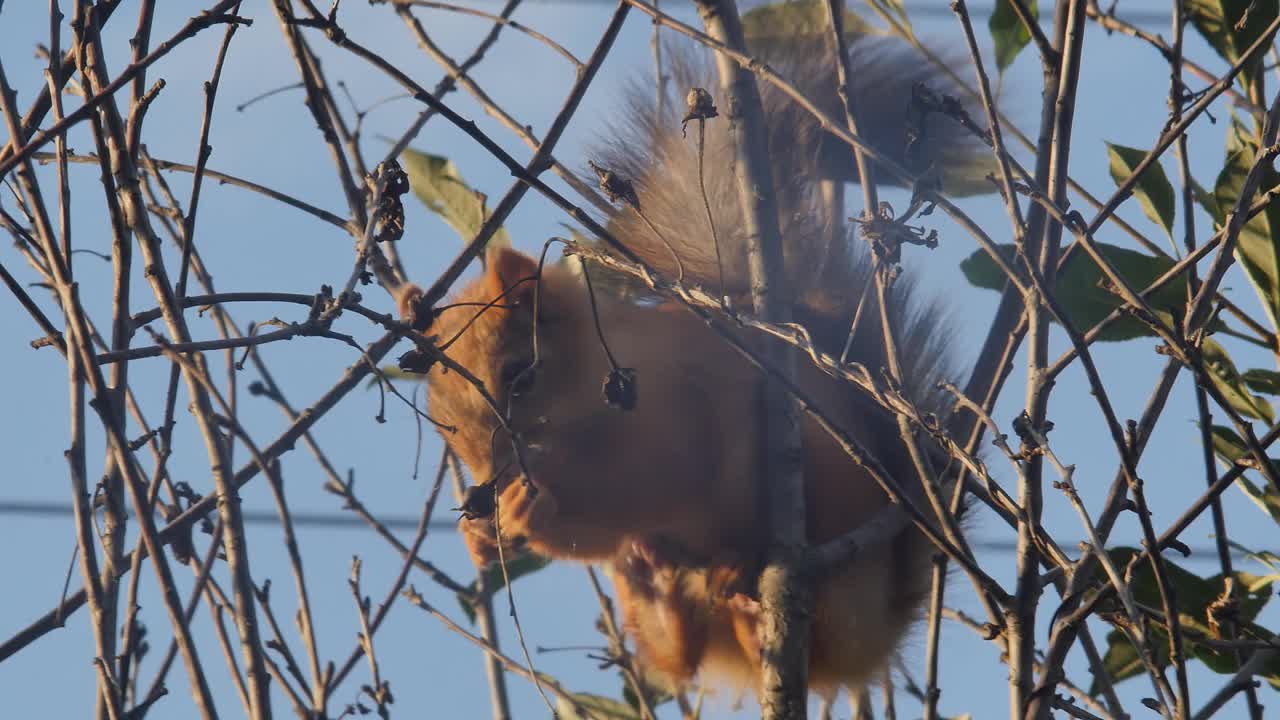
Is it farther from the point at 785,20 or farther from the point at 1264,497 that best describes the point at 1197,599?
the point at 785,20

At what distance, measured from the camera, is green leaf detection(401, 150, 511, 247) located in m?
2.61

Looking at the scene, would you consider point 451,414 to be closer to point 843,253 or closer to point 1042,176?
point 843,253

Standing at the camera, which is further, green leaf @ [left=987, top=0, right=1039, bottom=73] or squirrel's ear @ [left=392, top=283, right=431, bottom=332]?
green leaf @ [left=987, top=0, right=1039, bottom=73]

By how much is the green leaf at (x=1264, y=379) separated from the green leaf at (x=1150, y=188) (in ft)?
0.81

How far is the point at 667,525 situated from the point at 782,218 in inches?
29.4

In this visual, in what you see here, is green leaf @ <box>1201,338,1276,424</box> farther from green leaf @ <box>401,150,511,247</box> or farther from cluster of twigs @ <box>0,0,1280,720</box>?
green leaf @ <box>401,150,511,247</box>

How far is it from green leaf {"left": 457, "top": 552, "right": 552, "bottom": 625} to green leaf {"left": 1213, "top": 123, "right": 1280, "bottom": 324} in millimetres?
1536

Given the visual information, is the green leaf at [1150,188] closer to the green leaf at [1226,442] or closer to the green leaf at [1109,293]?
the green leaf at [1109,293]

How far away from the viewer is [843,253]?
10.3 feet

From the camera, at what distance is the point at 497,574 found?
9.66 feet

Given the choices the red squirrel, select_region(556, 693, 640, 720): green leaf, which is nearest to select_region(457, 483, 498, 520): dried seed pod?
the red squirrel

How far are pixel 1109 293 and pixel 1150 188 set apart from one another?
0.57ft

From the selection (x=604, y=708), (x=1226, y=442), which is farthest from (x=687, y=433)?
(x=1226, y=442)

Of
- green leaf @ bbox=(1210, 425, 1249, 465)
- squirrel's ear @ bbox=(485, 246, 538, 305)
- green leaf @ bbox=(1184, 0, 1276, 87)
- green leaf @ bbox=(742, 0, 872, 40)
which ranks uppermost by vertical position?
green leaf @ bbox=(742, 0, 872, 40)
